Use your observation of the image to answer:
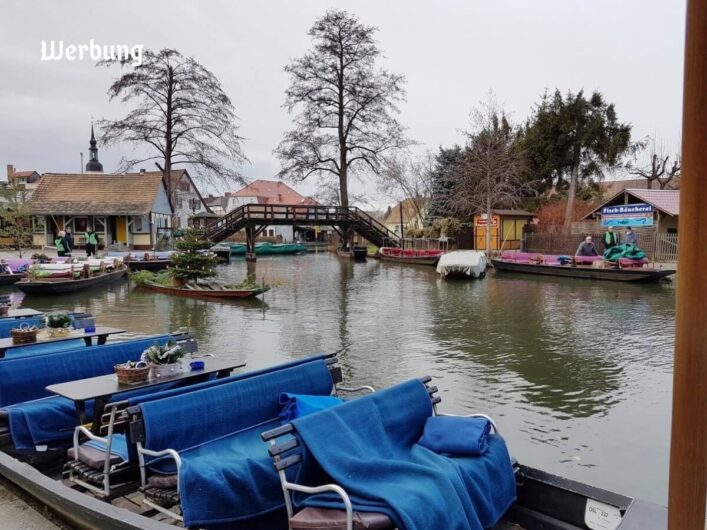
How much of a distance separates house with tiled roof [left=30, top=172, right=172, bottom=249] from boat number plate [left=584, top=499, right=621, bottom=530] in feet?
120

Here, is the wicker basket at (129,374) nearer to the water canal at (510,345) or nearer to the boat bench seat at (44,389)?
the boat bench seat at (44,389)

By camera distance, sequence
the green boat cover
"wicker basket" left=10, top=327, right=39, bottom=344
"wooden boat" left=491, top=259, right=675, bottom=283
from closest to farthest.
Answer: "wicker basket" left=10, top=327, right=39, bottom=344 → "wooden boat" left=491, top=259, right=675, bottom=283 → the green boat cover

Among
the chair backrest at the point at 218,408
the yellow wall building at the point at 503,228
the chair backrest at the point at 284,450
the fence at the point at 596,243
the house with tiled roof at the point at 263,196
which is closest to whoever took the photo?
the chair backrest at the point at 284,450

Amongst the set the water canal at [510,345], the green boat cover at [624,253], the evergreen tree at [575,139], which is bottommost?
the water canal at [510,345]

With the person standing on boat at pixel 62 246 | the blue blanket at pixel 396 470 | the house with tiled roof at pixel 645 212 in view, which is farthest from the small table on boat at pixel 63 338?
the house with tiled roof at pixel 645 212

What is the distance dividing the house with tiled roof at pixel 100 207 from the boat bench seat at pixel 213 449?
1372 inches

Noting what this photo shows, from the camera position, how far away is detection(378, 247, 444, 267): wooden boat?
34.3m

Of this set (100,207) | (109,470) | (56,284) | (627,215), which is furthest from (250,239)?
(109,470)

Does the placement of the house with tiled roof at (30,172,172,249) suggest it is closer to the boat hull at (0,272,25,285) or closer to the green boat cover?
the boat hull at (0,272,25,285)

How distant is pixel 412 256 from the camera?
36062 millimetres

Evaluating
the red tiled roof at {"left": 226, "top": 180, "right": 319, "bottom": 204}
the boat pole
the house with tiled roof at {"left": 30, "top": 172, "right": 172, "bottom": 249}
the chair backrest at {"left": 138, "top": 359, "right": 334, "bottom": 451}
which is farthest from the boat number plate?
the red tiled roof at {"left": 226, "top": 180, "right": 319, "bottom": 204}

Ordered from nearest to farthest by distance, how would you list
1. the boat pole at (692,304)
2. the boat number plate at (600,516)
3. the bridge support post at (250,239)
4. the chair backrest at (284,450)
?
1. the boat pole at (692,304)
2. the chair backrest at (284,450)
3. the boat number plate at (600,516)
4. the bridge support post at (250,239)

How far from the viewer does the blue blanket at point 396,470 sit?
113 inches

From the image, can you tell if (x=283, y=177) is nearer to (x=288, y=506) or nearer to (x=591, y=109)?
(x=591, y=109)
